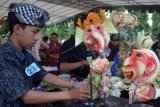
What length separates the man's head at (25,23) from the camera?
1.21 meters

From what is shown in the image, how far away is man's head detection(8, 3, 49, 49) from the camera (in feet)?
3.98

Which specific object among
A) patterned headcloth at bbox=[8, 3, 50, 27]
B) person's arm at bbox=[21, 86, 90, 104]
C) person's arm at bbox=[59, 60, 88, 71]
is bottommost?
person's arm at bbox=[59, 60, 88, 71]

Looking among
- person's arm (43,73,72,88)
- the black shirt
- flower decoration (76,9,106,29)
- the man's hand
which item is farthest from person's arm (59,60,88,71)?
the man's hand

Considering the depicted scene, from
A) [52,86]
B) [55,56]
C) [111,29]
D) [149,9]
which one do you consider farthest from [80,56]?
[149,9]

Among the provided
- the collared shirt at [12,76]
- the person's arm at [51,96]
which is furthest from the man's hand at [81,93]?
the collared shirt at [12,76]

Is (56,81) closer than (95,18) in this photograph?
No

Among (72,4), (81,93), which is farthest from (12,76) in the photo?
(72,4)

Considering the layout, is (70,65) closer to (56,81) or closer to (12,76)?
(56,81)

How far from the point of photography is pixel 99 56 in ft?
4.39

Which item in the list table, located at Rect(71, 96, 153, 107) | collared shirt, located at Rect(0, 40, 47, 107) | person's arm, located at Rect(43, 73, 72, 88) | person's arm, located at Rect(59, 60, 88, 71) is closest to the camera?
collared shirt, located at Rect(0, 40, 47, 107)

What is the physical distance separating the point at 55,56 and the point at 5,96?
3.43 m

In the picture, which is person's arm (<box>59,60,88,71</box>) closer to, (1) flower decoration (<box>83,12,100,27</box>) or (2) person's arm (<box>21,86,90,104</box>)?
(1) flower decoration (<box>83,12,100,27</box>)

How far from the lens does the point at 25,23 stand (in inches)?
47.4

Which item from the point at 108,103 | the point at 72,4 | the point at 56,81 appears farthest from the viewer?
the point at 72,4
